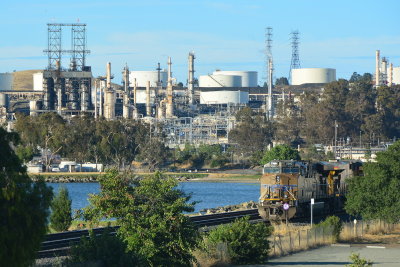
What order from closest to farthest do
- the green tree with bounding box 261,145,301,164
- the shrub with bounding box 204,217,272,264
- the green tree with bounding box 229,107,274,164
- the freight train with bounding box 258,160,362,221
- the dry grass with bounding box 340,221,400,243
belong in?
the shrub with bounding box 204,217,272,264, the dry grass with bounding box 340,221,400,243, the freight train with bounding box 258,160,362,221, the green tree with bounding box 261,145,301,164, the green tree with bounding box 229,107,274,164

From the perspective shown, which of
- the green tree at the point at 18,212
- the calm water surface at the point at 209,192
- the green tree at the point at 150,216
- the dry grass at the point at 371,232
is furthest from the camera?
the calm water surface at the point at 209,192

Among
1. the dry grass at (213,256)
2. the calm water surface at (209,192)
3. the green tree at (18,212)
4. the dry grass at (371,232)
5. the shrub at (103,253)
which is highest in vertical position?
the green tree at (18,212)

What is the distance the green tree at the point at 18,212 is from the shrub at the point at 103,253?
5.28m

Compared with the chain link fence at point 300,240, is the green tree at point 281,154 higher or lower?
higher

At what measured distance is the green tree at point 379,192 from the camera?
43.1 meters

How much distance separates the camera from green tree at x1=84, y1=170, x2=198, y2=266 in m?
26.1

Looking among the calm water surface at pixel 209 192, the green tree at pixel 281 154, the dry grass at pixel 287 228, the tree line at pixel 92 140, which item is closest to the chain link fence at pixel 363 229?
the dry grass at pixel 287 228

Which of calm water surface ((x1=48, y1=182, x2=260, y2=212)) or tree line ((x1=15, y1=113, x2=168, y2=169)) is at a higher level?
tree line ((x1=15, y1=113, x2=168, y2=169))

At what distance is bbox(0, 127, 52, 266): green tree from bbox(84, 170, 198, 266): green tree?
726 cm

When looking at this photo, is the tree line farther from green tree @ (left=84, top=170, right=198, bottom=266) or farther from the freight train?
green tree @ (left=84, top=170, right=198, bottom=266)

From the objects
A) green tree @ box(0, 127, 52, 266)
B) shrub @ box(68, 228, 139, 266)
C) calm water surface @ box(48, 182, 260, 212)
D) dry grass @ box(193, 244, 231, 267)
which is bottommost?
calm water surface @ box(48, 182, 260, 212)

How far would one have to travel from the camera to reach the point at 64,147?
131 meters

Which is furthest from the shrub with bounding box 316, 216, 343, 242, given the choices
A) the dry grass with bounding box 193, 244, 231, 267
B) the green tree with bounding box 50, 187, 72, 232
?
the green tree with bounding box 50, 187, 72, 232

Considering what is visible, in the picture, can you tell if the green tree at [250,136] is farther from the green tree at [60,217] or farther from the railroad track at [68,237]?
the green tree at [60,217]
